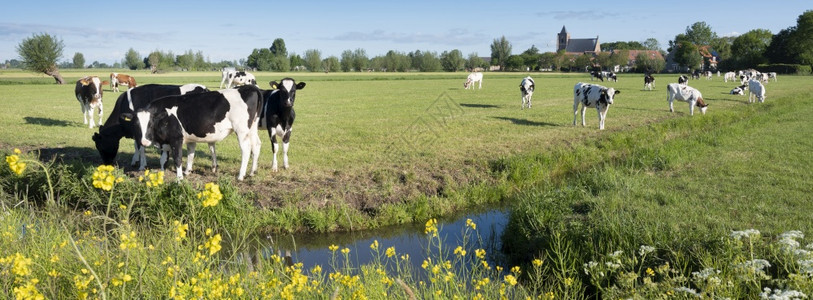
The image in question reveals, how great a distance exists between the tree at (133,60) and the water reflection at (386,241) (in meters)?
162

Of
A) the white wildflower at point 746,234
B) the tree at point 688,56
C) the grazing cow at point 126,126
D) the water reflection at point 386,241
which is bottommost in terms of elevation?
the water reflection at point 386,241

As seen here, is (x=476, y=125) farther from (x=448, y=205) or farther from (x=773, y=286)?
(x=773, y=286)

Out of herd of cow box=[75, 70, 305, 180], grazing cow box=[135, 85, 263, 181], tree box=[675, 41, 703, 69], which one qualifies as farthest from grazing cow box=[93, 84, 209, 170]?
tree box=[675, 41, 703, 69]

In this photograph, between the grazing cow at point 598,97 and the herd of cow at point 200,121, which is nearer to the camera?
the herd of cow at point 200,121

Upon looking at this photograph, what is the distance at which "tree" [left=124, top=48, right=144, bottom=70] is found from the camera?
5871 inches

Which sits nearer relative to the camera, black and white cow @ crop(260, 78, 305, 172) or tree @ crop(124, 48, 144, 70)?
black and white cow @ crop(260, 78, 305, 172)

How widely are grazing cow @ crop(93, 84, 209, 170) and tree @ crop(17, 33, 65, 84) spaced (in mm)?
66185

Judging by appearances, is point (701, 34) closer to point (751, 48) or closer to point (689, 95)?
point (751, 48)

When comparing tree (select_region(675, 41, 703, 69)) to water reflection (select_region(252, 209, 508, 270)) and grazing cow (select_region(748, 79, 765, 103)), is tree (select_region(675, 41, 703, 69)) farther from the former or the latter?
water reflection (select_region(252, 209, 508, 270))

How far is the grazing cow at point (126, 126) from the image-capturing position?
35.8ft

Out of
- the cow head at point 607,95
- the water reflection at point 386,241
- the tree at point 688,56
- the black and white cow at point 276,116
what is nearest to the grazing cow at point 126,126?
the black and white cow at point 276,116

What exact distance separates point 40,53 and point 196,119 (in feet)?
238

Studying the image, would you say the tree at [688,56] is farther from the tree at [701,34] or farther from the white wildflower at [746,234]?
the white wildflower at [746,234]

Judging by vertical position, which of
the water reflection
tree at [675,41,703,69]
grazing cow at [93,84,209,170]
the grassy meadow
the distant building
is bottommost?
the water reflection
